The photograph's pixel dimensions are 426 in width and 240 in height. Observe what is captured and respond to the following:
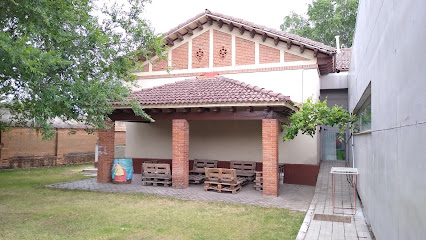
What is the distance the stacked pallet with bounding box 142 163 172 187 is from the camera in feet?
34.6

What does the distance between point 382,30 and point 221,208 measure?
535cm

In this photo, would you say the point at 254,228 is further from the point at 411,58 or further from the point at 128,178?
the point at 128,178

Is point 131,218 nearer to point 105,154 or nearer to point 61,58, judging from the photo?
point 61,58

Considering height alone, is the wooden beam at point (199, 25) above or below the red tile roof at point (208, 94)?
above

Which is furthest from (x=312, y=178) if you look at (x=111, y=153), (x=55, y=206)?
(x=55, y=206)

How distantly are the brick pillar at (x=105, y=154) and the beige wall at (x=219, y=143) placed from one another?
9.27 ft

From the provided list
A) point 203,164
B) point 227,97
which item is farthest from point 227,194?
point 203,164

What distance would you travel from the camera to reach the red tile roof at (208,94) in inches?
348

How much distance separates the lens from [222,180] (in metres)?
9.66

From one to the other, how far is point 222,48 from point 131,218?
27.4ft

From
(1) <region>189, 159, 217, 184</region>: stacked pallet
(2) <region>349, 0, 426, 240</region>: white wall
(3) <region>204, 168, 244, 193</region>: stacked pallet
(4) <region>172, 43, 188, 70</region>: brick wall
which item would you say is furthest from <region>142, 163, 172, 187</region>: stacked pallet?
(2) <region>349, 0, 426, 240</region>: white wall

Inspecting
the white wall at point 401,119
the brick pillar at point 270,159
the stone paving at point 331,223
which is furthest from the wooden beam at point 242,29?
the white wall at point 401,119

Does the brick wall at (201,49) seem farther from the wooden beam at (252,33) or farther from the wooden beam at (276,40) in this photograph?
the wooden beam at (276,40)

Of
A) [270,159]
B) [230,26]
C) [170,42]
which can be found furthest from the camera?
[170,42]
